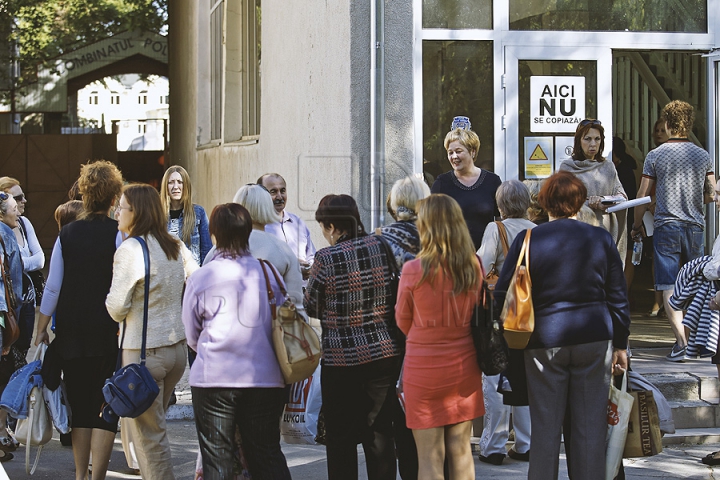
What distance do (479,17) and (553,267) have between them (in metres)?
4.13

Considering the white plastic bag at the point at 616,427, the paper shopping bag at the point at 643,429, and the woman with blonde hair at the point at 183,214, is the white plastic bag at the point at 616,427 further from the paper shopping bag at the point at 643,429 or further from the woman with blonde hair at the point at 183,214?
the woman with blonde hair at the point at 183,214

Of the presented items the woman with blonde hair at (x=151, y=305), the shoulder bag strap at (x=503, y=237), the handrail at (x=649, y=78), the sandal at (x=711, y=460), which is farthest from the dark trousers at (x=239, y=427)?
the handrail at (x=649, y=78)

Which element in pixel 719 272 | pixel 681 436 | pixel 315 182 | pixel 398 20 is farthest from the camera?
pixel 315 182

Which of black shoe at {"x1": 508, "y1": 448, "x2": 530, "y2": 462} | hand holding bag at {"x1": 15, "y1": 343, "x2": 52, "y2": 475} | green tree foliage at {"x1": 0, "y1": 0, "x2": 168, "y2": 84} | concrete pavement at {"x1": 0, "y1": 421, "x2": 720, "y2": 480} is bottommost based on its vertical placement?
concrete pavement at {"x1": 0, "y1": 421, "x2": 720, "y2": 480}

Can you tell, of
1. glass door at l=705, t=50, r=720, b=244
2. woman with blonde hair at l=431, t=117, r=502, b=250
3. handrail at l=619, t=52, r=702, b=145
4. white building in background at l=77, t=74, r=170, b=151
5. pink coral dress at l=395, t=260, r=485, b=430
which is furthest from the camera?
white building in background at l=77, t=74, r=170, b=151

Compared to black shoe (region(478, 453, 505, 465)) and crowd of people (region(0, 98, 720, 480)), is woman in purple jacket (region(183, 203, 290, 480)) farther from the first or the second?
black shoe (region(478, 453, 505, 465))

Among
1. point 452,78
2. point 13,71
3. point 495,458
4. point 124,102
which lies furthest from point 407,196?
point 124,102

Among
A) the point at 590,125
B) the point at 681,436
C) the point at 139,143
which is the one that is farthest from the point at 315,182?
the point at 139,143

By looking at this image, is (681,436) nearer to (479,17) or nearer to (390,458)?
(390,458)

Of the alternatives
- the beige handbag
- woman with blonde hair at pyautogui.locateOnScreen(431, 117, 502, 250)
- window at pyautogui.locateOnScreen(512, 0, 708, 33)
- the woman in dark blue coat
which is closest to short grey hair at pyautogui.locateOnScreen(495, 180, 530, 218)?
woman with blonde hair at pyautogui.locateOnScreen(431, 117, 502, 250)

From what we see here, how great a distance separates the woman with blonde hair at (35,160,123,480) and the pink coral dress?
1.83m

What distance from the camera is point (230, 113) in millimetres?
12680

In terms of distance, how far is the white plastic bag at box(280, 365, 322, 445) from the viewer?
542cm

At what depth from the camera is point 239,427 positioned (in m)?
4.80
